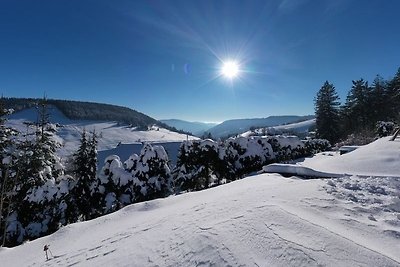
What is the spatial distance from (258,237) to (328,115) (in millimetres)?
47860

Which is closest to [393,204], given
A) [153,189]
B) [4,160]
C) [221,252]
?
[221,252]

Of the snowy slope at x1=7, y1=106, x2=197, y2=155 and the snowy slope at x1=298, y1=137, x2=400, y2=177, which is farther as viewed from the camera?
the snowy slope at x1=7, y1=106, x2=197, y2=155

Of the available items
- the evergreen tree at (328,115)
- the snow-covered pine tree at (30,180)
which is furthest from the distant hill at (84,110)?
the snow-covered pine tree at (30,180)

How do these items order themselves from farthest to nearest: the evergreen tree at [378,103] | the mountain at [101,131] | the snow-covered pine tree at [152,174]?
the mountain at [101,131] < the evergreen tree at [378,103] < the snow-covered pine tree at [152,174]

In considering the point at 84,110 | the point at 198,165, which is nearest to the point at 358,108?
the point at 198,165

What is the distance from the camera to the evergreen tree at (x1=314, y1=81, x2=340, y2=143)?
1848 inches

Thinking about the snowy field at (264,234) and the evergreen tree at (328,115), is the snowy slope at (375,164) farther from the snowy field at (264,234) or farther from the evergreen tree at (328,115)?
the evergreen tree at (328,115)

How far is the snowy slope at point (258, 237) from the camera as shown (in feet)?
12.9

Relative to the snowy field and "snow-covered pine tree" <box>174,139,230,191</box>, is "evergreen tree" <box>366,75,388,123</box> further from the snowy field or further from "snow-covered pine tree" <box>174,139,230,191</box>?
the snowy field

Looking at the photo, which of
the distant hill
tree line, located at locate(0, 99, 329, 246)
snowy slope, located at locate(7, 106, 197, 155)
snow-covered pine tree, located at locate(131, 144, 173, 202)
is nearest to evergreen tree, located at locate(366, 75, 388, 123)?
tree line, located at locate(0, 99, 329, 246)

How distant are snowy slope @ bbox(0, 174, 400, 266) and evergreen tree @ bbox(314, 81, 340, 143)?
143ft

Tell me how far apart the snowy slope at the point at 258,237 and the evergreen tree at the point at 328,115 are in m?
43.5

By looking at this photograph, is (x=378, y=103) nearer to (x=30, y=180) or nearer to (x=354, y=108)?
(x=354, y=108)

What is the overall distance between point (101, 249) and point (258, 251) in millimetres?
3575
